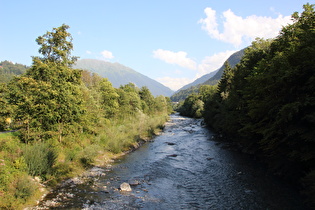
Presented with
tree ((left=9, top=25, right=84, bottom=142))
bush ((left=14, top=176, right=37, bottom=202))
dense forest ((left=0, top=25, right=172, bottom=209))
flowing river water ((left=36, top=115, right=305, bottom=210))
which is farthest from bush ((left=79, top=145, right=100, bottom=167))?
bush ((left=14, top=176, right=37, bottom=202))

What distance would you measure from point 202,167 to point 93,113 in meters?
17.7

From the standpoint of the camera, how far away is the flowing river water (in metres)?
13.9

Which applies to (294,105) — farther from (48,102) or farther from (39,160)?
(48,102)

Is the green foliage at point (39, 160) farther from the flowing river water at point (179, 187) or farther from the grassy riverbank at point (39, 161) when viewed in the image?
the flowing river water at point (179, 187)

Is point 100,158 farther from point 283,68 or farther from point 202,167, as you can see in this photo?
point 283,68

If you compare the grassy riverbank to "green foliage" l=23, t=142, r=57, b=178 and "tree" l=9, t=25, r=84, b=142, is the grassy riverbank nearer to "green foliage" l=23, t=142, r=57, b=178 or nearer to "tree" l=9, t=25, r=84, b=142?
"green foliage" l=23, t=142, r=57, b=178

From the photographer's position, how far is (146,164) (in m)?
24.4

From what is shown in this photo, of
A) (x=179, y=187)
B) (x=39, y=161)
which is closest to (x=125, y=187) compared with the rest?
(x=179, y=187)

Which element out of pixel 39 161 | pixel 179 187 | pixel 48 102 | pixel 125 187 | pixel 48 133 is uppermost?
pixel 48 102

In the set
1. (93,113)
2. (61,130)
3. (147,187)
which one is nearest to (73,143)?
(61,130)

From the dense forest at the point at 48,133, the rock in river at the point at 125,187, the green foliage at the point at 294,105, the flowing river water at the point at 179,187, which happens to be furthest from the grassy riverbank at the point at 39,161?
the green foliage at the point at 294,105

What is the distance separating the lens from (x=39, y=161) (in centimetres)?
1648

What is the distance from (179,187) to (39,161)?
38.7 feet

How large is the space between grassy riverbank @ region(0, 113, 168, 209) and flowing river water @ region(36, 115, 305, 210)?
45.8 inches
